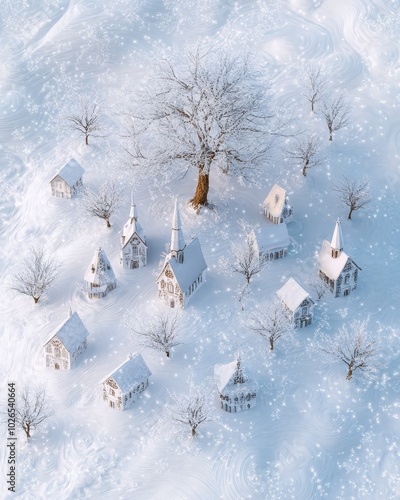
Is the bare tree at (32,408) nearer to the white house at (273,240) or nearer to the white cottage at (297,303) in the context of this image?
the white cottage at (297,303)

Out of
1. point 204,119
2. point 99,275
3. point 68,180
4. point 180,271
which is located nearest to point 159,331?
point 180,271

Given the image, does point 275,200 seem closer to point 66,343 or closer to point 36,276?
point 36,276

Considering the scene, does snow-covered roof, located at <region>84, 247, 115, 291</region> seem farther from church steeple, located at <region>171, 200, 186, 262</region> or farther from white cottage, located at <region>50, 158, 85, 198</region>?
white cottage, located at <region>50, 158, 85, 198</region>

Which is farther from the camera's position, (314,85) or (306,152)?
(314,85)

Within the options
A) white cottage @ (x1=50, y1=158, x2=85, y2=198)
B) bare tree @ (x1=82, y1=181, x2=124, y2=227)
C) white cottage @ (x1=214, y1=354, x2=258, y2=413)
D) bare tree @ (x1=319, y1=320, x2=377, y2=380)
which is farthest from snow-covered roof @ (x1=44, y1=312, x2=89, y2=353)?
bare tree @ (x1=319, y1=320, x2=377, y2=380)

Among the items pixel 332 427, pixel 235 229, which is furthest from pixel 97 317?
pixel 332 427

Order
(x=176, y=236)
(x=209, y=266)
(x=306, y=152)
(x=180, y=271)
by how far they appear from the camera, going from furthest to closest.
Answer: (x=306, y=152), (x=209, y=266), (x=180, y=271), (x=176, y=236)

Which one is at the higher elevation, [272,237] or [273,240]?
[272,237]

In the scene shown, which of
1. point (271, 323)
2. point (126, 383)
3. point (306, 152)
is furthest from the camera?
point (306, 152)
